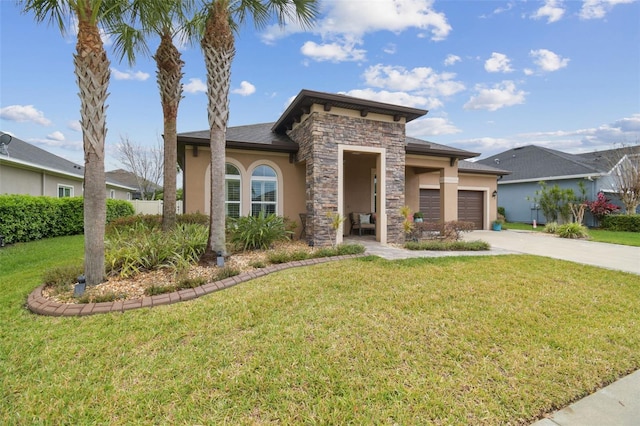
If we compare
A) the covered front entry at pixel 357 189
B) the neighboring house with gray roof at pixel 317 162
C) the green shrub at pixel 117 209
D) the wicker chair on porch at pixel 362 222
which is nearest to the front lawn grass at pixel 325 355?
the neighboring house with gray roof at pixel 317 162

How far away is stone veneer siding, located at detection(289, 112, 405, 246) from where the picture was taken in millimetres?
8547

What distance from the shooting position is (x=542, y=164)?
2116cm

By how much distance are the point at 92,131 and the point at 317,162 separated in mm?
5434

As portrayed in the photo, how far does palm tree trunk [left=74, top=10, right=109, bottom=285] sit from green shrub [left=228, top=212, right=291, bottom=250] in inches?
127

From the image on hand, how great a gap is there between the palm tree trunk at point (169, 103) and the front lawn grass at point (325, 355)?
3.67 m

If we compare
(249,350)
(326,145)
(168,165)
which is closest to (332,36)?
(326,145)

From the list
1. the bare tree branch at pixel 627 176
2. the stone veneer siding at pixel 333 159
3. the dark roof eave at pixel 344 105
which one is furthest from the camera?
the bare tree branch at pixel 627 176

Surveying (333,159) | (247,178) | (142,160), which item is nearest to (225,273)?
(333,159)

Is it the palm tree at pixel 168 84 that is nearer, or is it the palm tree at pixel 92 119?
the palm tree at pixel 92 119

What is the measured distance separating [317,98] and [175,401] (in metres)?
7.75

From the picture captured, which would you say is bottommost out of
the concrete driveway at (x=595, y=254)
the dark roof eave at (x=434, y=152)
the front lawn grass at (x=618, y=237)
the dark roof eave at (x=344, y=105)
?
the concrete driveway at (x=595, y=254)

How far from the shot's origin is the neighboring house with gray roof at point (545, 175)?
1819 centimetres

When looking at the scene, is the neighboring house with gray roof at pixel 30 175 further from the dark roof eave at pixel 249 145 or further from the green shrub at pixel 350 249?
the green shrub at pixel 350 249

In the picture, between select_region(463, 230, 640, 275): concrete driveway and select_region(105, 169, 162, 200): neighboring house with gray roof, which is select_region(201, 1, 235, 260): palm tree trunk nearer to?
select_region(463, 230, 640, 275): concrete driveway
